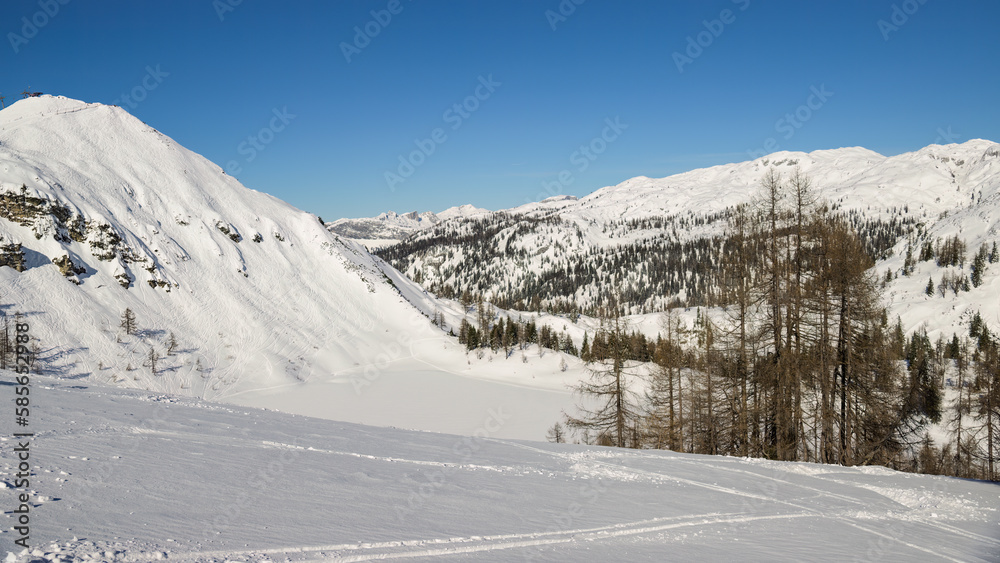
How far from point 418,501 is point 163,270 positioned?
6156cm

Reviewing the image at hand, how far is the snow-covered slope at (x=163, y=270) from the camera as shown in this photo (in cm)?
4419

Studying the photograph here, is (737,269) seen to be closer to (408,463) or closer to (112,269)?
(408,463)

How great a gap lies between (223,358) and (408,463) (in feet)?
157

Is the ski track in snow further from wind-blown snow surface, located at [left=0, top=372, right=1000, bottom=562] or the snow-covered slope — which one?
the snow-covered slope

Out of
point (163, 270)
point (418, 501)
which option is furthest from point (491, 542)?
point (163, 270)

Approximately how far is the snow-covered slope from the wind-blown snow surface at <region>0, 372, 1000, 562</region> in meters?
37.6

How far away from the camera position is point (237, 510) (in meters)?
6.49

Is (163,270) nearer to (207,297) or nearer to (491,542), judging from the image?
(207,297)

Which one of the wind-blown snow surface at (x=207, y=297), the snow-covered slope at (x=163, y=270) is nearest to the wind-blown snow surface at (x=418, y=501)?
the wind-blown snow surface at (x=207, y=297)

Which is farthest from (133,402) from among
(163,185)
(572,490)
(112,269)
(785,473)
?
(163,185)

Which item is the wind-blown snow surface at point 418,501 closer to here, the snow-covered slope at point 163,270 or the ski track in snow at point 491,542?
the ski track in snow at point 491,542

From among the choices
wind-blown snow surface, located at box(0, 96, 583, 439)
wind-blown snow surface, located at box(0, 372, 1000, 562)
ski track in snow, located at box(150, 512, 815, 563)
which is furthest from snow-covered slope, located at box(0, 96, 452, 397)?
ski track in snow, located at box(150, 512, 815, 563)

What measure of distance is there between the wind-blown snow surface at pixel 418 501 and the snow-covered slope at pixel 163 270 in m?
37.6

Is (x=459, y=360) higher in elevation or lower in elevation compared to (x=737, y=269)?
lower
